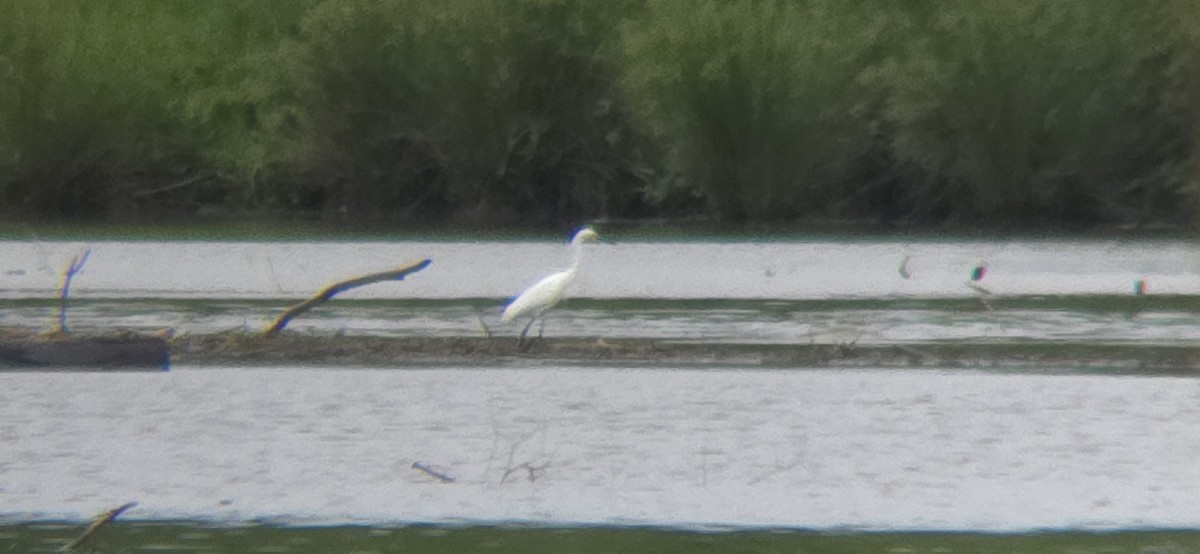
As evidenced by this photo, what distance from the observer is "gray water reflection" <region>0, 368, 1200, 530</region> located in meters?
12.5

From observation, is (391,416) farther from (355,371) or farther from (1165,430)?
(1165,430)

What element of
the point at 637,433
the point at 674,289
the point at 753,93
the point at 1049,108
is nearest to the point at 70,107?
the point at 753,93

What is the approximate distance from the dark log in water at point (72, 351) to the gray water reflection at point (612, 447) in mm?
127

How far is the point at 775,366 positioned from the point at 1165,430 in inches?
201

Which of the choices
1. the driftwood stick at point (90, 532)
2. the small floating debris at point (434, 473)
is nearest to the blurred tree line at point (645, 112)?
the small floating debris at point (434, 473)

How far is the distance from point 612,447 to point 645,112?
37237 mm

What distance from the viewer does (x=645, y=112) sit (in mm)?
52031

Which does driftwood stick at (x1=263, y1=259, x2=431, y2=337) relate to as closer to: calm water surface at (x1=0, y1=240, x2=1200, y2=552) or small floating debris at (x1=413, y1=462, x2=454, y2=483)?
calm water surface at (x1=0, y1=240, x2=1200, y2=552)

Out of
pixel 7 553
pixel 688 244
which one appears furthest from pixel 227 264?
pixel 7 553

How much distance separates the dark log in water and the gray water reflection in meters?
0.13

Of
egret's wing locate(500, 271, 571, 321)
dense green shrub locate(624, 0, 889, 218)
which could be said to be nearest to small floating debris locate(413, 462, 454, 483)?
egret's wing locate(500, 271, 571, 321)

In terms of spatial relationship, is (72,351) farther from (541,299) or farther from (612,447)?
(612,447)

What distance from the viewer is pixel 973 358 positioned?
2086cm

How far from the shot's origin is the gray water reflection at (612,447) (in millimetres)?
12469
